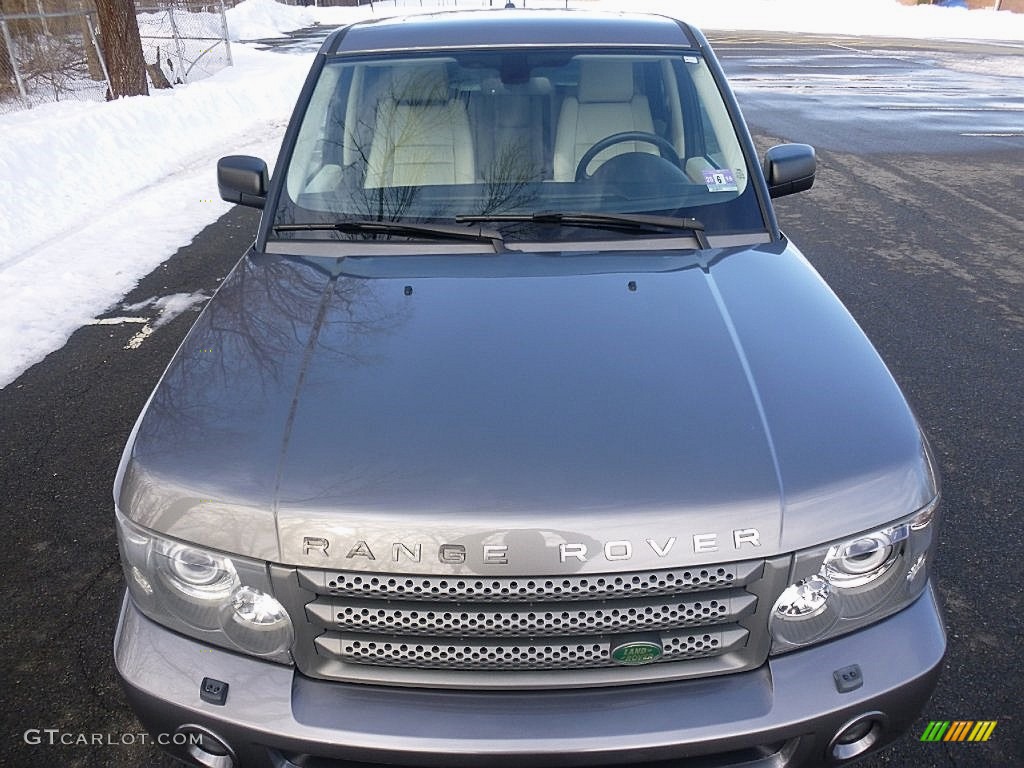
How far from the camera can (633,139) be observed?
315 centimetres

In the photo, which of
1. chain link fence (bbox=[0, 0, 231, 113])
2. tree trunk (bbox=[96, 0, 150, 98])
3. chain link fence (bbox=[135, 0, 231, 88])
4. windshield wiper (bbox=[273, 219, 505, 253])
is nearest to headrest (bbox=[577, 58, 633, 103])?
windshield wiper (bbox=[273, 219, 505, 253])

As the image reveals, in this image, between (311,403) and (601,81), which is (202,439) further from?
(601,81)

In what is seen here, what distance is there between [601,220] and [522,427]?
115 centimetres

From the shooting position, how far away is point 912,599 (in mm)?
1892

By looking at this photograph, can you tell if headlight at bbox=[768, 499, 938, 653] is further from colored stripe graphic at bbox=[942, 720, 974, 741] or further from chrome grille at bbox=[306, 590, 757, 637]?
colored stripe graphic at bbox=[942, 720, 974, 741]

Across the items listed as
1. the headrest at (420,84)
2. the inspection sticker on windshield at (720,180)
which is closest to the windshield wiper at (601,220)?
the inspection sticker on windshield at (720,180)

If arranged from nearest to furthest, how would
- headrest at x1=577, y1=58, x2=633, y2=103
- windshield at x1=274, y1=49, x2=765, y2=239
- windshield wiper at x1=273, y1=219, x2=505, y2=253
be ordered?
windshield wiper at x1=273, y1=219, x2=505, y2=253 < windshield at x1=274, y1=49, x2=765, y2=239 < headrest at x1=577, y1=58, x2=633, y2=103

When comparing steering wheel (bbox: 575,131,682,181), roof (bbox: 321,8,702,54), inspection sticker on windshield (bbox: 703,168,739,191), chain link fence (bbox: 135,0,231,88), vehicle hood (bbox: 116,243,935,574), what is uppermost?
roof (bbox: 321,8,702,54)

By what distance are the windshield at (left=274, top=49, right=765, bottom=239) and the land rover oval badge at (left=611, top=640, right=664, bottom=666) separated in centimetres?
146

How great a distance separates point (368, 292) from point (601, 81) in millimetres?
1388

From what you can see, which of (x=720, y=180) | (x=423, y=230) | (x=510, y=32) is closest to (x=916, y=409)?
(x=720, y=180)

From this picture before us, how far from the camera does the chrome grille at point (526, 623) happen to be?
1652 mm

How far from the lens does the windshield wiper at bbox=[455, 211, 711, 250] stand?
2744 mm

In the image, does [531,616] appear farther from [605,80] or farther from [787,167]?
[787,167]
